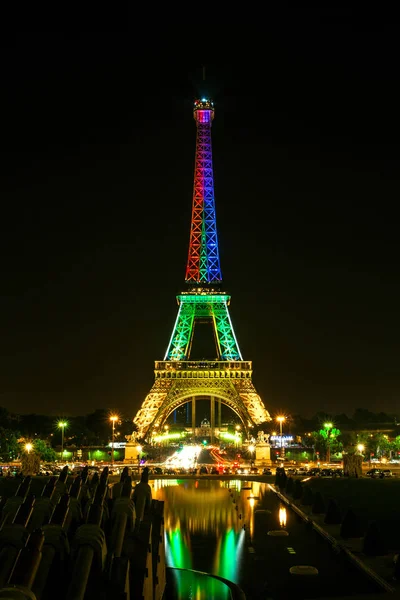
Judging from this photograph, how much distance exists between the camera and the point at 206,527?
3612cm

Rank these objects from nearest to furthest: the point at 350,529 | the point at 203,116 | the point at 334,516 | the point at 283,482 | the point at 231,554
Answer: the point at 231,554
the point at 350,529
the point at 334,516
the point at 283,482
the point at 203,116

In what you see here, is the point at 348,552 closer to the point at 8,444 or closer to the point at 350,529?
the point at 350,529

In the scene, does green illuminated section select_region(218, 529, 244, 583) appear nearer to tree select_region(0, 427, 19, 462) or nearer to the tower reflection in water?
the tower reflection in water

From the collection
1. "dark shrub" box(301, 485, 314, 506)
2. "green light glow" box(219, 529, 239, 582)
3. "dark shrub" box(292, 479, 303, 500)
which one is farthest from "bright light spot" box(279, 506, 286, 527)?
"green light glow" box(219, 529, 239, 582)

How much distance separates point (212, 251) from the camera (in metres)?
121

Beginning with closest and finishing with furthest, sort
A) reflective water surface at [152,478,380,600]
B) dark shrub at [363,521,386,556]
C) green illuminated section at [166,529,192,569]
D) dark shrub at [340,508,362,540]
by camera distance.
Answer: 1. reflective water surface at [152,478,380,600]
2. green illuminated section at [166,529,192,569]
3. dark shrub at [363,521,386,556]
4. dark shrub at [340,508,362,540]

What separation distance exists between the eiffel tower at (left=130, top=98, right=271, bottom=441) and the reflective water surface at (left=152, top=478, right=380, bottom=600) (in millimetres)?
61439

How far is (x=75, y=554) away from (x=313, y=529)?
2283 cm

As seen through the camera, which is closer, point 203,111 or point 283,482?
point 283,482

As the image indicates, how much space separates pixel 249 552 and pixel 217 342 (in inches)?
3517

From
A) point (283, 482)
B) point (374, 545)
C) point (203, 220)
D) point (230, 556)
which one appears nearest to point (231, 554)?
point (230, 556)

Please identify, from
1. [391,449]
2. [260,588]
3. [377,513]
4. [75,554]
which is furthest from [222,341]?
[75,554]

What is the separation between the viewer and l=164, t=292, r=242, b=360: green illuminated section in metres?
116

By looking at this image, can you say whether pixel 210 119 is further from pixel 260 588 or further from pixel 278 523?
pixel 260 588
